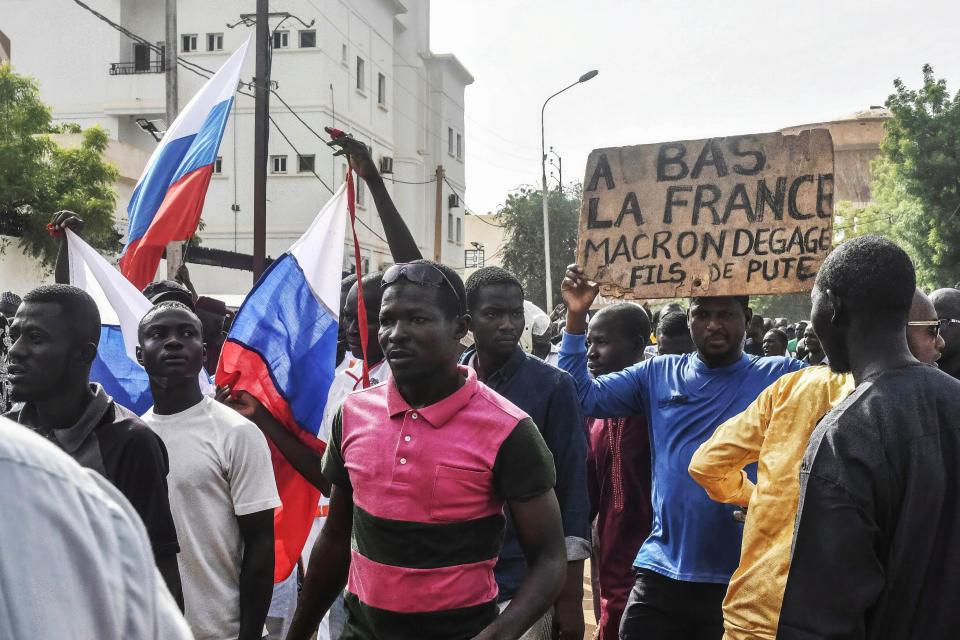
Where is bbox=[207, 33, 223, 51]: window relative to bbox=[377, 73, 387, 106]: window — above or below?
above

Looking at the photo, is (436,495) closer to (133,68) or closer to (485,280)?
(485,280)

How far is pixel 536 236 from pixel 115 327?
37.7m

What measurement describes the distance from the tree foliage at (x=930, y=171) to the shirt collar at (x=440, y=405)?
2966 cm

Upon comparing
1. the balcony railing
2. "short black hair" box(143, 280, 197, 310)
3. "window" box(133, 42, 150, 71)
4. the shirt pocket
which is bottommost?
the shirt pocket

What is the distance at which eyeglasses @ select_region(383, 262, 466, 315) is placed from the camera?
2.93m

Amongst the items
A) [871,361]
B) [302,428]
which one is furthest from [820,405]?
[302,428]

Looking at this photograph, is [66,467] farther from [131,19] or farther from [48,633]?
[131,19]

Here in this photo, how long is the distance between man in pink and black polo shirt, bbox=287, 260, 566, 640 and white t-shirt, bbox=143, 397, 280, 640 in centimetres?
60

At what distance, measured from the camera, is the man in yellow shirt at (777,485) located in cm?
309

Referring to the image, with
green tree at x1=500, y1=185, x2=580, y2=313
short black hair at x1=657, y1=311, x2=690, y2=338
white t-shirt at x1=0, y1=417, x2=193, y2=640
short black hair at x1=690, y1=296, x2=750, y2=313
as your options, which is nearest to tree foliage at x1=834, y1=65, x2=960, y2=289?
green tree at x1=500, y1=185, x2=580, y2=313

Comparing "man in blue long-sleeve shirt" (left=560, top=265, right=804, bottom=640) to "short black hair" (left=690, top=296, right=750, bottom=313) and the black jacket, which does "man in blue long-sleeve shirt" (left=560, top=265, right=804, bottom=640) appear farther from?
the black jacket

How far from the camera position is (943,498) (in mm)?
2174

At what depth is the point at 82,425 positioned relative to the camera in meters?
3.00

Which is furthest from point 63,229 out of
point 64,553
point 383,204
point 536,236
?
point 536,236
